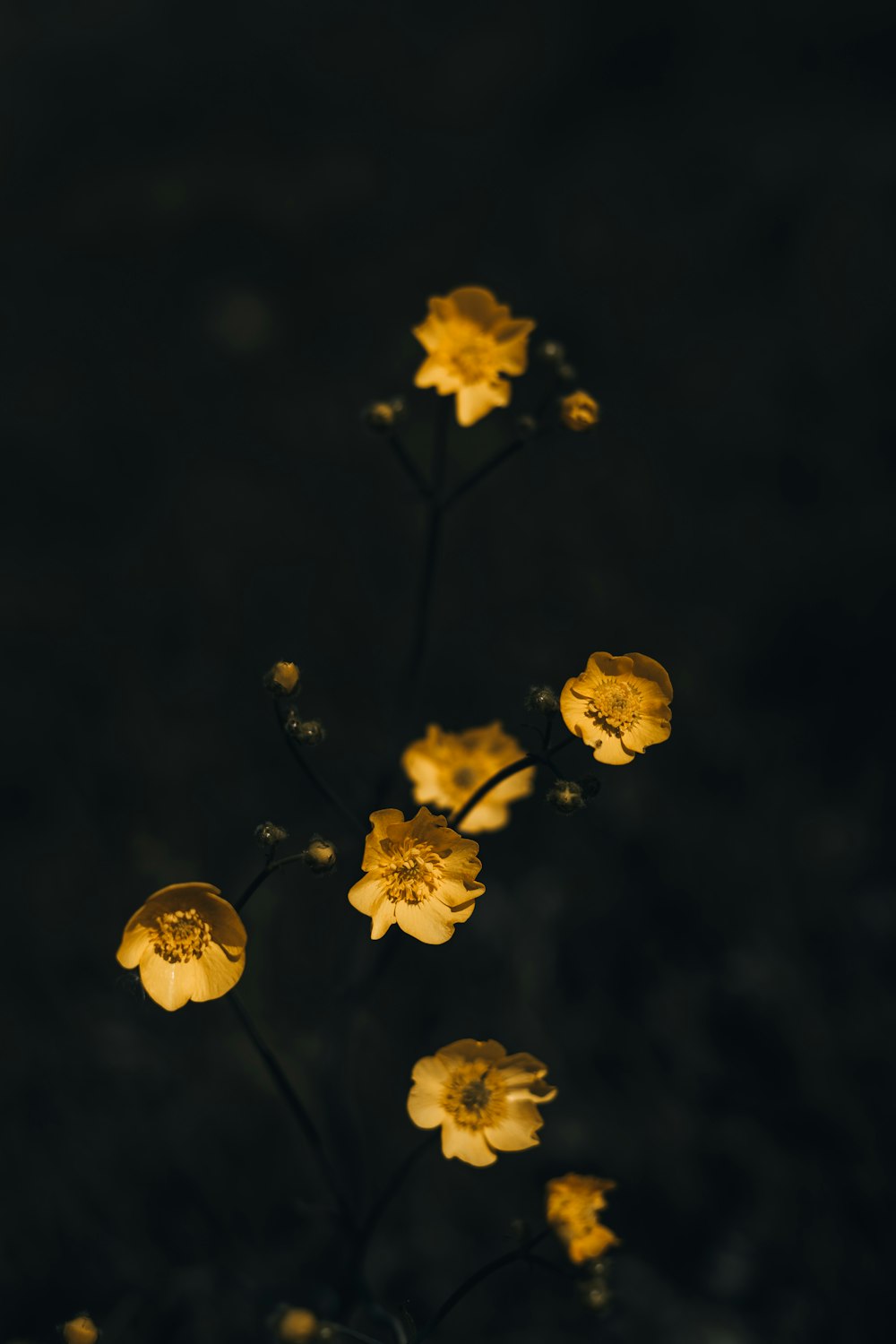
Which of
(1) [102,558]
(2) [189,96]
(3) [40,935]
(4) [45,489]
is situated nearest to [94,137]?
(2) [189,96]

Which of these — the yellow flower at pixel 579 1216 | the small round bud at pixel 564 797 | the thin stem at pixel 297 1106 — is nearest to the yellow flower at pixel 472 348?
the small round bud at pixel 564 797

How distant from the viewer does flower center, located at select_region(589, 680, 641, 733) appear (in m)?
2.60

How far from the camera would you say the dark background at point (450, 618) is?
12.6 feet

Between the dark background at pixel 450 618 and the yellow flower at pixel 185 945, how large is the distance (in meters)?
0.39

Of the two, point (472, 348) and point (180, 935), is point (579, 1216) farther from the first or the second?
point (472, 348)

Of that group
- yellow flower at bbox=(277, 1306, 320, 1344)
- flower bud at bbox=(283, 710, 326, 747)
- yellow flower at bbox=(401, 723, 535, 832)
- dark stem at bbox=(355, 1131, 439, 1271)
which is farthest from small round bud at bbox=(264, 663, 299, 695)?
yellow flower at bbox=(277, 1306, 320, 1344)

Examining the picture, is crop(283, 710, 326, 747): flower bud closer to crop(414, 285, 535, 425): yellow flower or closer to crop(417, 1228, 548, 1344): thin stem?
crop(414, 285, 535, 425): yellow flower

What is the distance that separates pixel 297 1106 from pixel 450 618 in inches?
100

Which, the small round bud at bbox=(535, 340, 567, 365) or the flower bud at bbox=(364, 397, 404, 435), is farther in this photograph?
the small round bud at bbox=(535, 340, 567, 365)

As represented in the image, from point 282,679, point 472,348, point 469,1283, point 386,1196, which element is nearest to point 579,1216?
point 469,1283

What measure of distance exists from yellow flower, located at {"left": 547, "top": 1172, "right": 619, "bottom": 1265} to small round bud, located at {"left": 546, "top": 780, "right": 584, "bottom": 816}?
0.86 meters

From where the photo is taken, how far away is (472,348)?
10.4ft

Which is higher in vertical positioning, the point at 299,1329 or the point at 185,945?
the point at 185,945

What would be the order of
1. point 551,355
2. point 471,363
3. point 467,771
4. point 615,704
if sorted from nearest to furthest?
point 615,704 < point 551,355 < point 471,363 < point 467,771
